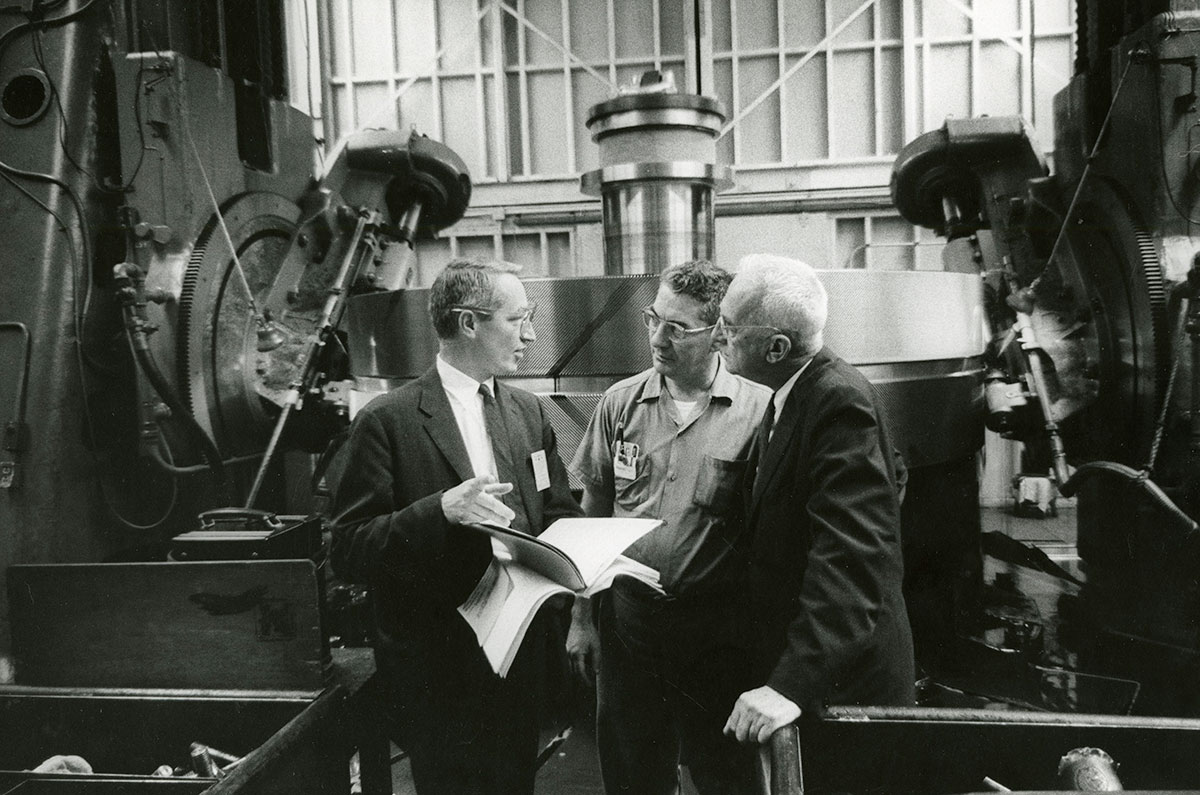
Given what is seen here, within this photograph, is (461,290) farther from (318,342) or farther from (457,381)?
(318,342)

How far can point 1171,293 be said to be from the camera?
9.62 ft

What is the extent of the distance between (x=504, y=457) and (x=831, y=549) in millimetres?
663

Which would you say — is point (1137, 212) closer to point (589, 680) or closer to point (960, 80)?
point (589, 680)

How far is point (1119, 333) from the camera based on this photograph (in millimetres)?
3340

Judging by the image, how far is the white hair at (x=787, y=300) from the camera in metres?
1.45

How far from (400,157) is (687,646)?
330 cm

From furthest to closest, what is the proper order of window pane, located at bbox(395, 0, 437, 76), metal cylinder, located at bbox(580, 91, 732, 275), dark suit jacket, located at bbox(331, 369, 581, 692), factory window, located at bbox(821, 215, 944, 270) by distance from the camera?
window pane, located at bbox(395, 0, 437, 76), factory window, located at bbox(821, 215, 944, 270), metal cylinder, located at bbox(580, 91, 732, 275), dark suit jacket, located at bbox(331, 369, 581, 692)

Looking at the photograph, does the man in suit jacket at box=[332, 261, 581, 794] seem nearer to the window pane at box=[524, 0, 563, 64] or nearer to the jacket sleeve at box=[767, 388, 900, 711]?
the jacket sleeve at box=[767, 388, 900, 711]

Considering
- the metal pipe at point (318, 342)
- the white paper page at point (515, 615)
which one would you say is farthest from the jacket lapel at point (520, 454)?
the metal pipe at point (318, 342)

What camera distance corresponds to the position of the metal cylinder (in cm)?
358

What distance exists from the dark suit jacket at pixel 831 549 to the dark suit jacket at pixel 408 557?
1.69 ft

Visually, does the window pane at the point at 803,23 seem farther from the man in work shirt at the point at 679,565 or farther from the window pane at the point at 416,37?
the man in work shirt at the point at 679,565

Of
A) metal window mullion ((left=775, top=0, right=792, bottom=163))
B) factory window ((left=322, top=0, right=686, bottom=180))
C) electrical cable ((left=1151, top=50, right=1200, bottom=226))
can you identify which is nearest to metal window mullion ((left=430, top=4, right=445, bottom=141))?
factory window ((left=322, top=0, right=686, bottom=180))

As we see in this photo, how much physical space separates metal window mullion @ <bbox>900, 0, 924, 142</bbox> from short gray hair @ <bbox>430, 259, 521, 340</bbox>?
6097 mm
